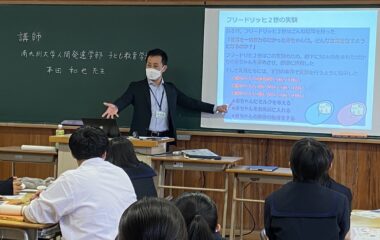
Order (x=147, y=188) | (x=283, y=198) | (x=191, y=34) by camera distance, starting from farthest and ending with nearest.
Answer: (x=191, y=34)
(x=147, y=188)
(x=283, y=198)

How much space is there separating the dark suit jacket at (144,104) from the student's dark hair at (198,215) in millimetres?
3799

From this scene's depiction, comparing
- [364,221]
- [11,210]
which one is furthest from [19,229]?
[364,221]

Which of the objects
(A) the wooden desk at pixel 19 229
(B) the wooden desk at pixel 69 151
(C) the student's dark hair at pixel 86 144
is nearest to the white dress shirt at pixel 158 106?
(B) the wooden desk at pixel 69 151

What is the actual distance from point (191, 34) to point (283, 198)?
3510 mm

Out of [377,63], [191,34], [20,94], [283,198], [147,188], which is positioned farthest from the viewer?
[20,94]

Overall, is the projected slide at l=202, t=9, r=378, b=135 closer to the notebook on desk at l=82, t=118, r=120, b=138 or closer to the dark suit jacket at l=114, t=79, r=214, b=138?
the dark suit jacket at l=114, t=79, r=214, b=138

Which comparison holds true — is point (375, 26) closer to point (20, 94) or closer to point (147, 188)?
point (147, 188)

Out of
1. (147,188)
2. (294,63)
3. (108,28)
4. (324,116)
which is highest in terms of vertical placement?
(108,28)

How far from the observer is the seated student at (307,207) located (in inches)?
95.2

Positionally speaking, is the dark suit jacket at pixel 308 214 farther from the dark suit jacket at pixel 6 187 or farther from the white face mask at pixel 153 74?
the white face mask at pixel 153 74

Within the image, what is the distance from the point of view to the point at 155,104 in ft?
18.4

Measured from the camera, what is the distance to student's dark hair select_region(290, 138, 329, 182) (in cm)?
252

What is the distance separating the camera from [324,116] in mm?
5406

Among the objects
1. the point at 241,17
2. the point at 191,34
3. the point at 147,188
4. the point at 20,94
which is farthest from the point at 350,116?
the point at 20,94
